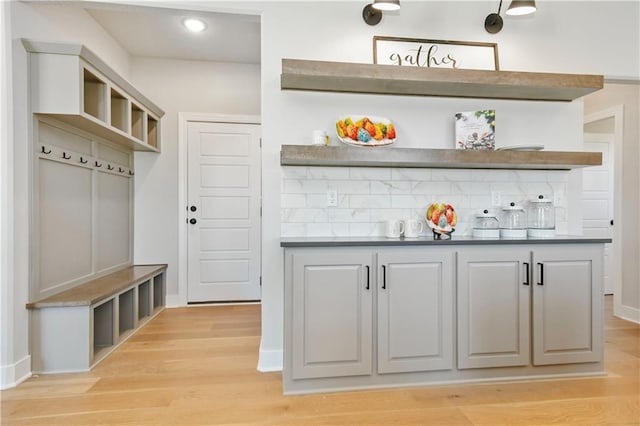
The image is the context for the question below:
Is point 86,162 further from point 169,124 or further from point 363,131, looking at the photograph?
point 363,131

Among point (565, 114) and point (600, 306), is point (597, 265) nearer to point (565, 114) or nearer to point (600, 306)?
point (600, 306)

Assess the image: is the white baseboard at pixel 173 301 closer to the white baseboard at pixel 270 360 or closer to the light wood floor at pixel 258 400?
the light wood floor at pixel 258 400

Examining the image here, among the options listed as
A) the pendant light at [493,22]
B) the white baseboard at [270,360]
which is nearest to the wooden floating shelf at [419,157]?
the pendant light at [493,22]

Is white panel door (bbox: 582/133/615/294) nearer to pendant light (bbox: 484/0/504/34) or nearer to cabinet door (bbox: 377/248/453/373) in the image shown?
pendant light (bbox: 484/0/504/34)

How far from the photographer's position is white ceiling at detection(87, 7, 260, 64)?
299 centimetres

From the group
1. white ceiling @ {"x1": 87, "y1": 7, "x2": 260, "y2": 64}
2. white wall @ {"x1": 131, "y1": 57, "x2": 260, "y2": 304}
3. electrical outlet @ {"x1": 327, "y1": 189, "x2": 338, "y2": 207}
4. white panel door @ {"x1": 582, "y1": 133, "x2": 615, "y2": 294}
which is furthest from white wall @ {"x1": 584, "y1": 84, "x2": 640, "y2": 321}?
white wall @ {"x1": 131, "y1": 57, "x2": 260, "y2": 304}

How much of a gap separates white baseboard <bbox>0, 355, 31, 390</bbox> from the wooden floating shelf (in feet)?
6.57

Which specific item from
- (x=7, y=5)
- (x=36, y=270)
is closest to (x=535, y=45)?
(x=7, y=5)

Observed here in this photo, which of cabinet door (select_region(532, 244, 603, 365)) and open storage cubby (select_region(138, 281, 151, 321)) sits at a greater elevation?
cabinet door (select_region(532, 244, 603, 365))

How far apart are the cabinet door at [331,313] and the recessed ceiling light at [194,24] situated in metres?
2.43

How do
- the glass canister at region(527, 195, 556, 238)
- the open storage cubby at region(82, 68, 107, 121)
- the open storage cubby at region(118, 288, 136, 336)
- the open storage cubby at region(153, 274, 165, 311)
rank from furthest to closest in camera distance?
the open storage cubby at region(153, 274, 165, 311)
the open storage cubby at region(118, 288, 136, 336)
the open storage cubby at region(82, 68, 107, 121)
the glass canister at region(527, 195, 556, 238)

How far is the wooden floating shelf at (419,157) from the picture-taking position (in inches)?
80.2

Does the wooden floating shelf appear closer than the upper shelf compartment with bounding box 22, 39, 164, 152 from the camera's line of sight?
Yes

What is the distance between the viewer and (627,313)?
3.30 m
